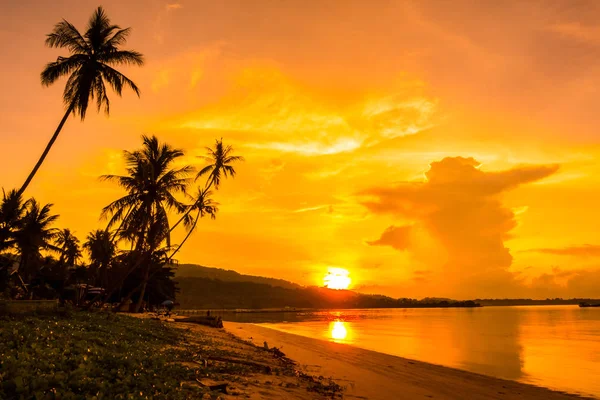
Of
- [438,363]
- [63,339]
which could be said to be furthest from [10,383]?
[438,363]

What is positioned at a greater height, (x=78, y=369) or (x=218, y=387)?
(x=78, y=369)

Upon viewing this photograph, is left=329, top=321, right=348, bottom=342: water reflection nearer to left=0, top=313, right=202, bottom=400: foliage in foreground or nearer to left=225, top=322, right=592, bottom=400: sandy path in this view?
left=225, top=322, right=592, bottom=400: sandy path

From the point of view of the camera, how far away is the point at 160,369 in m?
11.2

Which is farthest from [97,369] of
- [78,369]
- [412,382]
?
[412,382]

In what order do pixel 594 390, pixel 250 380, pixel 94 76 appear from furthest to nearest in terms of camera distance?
1. pixel 94 76
2. pixel 594 390
3. pixel 250 380

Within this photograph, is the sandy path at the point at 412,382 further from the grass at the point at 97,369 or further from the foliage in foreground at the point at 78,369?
the foliage in foreground at the point at 78,369

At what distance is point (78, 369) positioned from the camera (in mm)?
9086

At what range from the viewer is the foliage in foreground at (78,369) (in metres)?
7.84

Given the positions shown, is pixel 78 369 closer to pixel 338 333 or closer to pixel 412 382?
pixel 412 382

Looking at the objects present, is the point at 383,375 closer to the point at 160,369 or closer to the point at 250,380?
the point at 250,380

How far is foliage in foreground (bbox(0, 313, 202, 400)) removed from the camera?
7.84m

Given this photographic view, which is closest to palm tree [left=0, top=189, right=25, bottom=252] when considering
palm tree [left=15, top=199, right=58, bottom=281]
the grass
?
palm tree [left=15, top=199, right=58, bottom=281]

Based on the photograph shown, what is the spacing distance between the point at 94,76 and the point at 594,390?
31.2m

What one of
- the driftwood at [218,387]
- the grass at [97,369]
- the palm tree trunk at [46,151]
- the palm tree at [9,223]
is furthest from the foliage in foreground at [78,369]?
the palm tree at [9,223]
